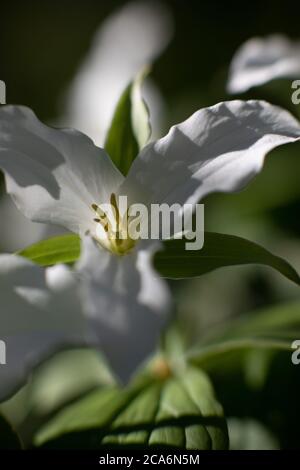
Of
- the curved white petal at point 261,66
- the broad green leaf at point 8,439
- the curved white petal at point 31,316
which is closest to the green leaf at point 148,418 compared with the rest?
the broad green leaf at point 8,439

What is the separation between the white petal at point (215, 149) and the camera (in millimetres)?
535

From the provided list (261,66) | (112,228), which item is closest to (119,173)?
(112,228)

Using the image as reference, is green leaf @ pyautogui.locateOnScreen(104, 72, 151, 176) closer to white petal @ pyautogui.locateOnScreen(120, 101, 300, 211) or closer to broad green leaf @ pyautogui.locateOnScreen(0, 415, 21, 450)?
white petal @ pyautogui.locateOnScreen(120, 101, 300, 211)

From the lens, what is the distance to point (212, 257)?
1.86 ft

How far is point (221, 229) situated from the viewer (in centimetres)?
112

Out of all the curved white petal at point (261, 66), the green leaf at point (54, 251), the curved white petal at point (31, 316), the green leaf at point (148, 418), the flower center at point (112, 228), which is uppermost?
the curved white petal at point (261, 66)

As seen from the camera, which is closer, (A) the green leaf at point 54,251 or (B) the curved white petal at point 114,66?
(A) the green leaf at point 54,251

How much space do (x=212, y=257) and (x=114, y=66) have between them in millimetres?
683

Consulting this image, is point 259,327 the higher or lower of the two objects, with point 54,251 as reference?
lower

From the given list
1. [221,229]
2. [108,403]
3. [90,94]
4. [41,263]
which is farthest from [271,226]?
[41,263]

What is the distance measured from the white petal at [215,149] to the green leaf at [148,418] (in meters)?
0.20

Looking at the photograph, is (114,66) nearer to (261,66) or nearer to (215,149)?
(261,66)

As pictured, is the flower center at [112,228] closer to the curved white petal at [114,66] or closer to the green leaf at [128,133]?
the green leaf at [128,133]
